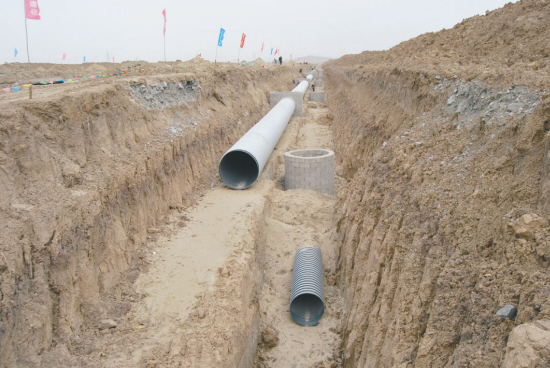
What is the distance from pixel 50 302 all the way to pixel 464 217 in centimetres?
584

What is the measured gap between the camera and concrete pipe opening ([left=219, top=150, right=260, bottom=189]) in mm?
11531

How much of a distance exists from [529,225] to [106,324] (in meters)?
6.01

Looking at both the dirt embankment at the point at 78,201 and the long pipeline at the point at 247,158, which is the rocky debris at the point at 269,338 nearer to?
the dirt embankment at the point at 78,201

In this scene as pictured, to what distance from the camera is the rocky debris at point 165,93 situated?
981cm

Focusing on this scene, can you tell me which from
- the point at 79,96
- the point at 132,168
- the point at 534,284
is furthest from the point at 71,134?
the point at 534,284

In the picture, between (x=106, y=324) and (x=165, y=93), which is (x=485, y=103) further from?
(x=165, y=93)

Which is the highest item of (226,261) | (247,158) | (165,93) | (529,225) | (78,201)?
(165,93)

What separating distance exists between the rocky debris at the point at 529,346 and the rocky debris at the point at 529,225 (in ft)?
3.06

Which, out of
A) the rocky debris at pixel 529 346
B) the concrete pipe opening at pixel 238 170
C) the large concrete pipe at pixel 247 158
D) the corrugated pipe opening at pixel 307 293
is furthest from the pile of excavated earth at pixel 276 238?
the large concrete pipe at pixel 247 158

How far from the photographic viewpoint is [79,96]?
702cm

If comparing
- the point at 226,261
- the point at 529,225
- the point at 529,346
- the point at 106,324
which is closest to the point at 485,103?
the point at 529,225

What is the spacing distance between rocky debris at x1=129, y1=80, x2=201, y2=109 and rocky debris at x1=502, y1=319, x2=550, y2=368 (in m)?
9.53

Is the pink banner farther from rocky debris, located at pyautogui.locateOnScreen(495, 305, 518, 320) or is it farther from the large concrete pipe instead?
rocky debris, located at pyautogui.locateOnScreen(495, 305, 518, 320)

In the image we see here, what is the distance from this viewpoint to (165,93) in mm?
11078
